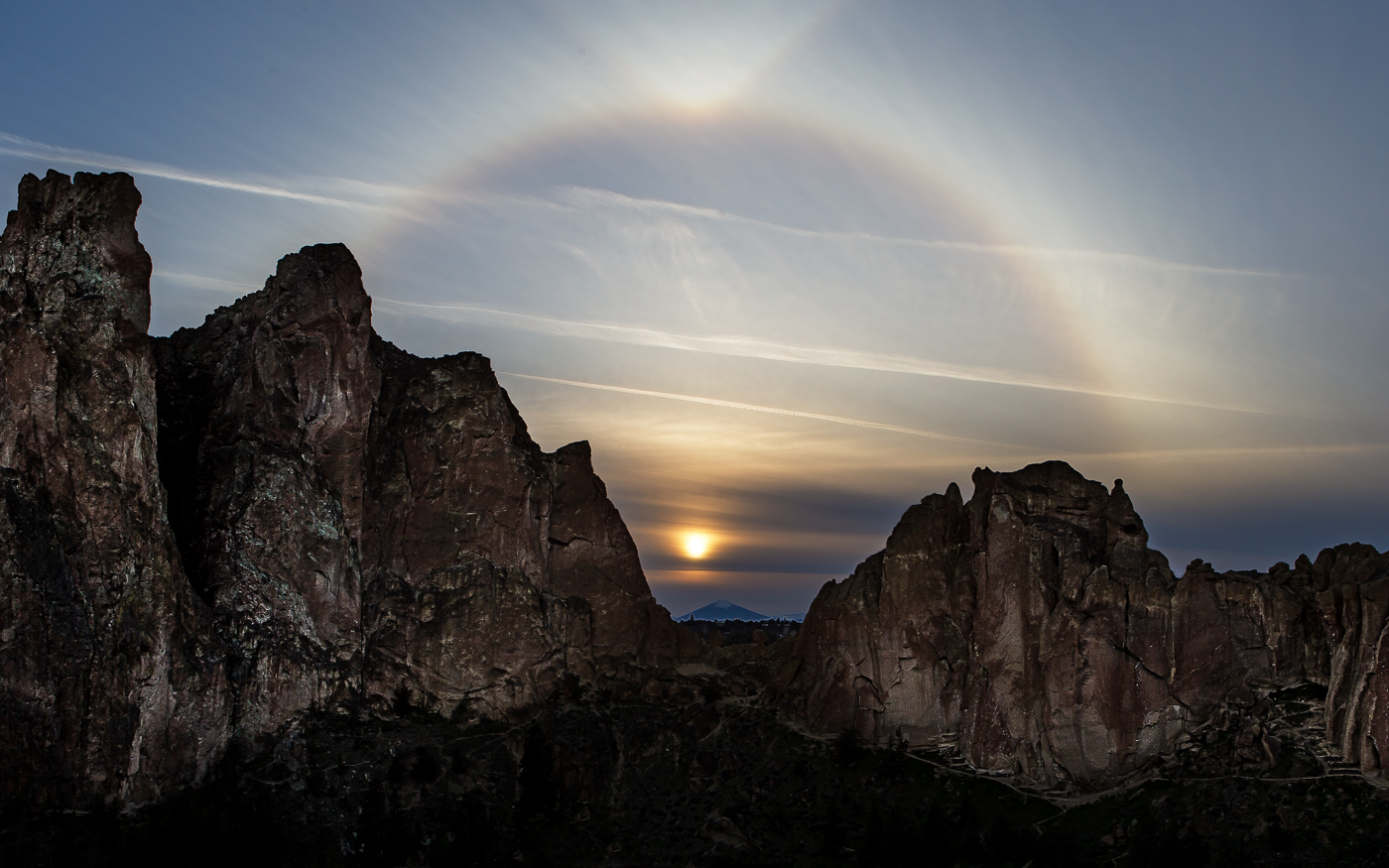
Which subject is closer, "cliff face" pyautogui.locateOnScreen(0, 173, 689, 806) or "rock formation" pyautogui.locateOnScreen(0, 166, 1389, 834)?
"cliff face" pyautogui.locateOnScreen(0, 173, 689, 806)

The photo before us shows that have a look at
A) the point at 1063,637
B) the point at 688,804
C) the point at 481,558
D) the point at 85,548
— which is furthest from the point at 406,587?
the point at 1063,637

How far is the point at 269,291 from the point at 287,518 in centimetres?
3169

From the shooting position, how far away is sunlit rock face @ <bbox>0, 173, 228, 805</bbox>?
399ft

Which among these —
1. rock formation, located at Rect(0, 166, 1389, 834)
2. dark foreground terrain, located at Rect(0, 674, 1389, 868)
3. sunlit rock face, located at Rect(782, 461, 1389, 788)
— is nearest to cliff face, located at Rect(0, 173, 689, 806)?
rock formation, located at Rect(0, 166, 1389, 834)

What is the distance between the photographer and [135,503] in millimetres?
130500

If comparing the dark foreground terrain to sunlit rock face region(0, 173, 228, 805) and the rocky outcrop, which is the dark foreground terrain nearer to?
sunlit rock face region(0, 173, 228, 805)

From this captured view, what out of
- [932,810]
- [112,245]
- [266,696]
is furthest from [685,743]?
[112,245]

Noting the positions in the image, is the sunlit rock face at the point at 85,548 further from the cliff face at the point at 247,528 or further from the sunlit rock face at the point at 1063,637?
the sunlit rock face at the point at 1063,637

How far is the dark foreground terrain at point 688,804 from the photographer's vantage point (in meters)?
117

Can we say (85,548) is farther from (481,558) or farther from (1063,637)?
(1063,637)

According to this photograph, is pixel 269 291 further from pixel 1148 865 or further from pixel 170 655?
pixel 1148 865

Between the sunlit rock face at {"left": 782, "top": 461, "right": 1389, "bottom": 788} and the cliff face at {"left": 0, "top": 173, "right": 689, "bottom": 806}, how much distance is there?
3245 centimetres

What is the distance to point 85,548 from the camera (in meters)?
127

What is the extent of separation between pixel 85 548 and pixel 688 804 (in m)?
72.5
